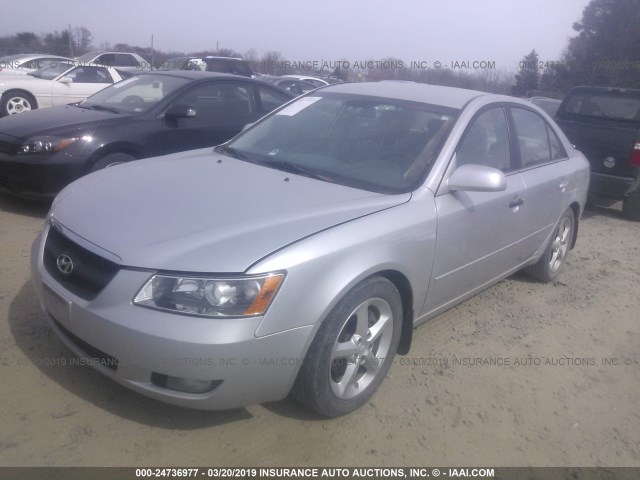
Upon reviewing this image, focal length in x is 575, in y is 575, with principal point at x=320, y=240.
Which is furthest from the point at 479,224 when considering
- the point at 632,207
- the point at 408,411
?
the point at 632,207

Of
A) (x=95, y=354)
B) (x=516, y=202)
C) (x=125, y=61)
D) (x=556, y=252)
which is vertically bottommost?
(x=556, y=252)

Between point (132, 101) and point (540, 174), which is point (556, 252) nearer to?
point (540, 174)

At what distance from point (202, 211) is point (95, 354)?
811mm

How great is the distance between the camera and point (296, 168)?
11.4 ft

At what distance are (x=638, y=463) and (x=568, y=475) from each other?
41 centimetres

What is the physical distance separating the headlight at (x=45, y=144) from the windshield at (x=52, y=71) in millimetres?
8959

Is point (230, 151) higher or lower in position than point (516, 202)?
higher

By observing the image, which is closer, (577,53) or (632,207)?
(632,207)

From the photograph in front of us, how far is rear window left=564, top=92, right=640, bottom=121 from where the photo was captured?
8156 mm

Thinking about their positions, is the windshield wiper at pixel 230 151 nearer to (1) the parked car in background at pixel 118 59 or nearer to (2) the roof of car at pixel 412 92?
(2) the roof of car at pixel 412 92

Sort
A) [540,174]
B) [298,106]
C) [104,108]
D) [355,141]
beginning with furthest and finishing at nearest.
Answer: [104,108] → [540,174] → [298,106] → [355,141]

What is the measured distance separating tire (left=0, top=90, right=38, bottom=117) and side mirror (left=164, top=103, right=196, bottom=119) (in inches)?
269

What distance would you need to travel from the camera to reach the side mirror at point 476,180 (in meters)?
3.15

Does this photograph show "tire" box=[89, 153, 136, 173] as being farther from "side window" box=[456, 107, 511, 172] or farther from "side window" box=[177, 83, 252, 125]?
"side window" box=[456, 107, 511, 172]
